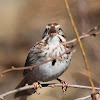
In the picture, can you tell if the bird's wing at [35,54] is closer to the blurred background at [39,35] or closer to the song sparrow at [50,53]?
the song sparrow at [50,53]

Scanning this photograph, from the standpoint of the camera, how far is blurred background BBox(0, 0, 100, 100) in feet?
20.5

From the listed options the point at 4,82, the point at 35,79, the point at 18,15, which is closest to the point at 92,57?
the point at 4,82

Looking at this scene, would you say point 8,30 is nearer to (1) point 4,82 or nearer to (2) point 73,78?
(1) point 4,82

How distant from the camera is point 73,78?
604 cm

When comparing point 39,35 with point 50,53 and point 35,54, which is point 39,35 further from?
point 50,53

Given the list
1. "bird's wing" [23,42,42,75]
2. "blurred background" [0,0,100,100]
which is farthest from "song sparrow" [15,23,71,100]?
"blurred background" [0,0,100,100]

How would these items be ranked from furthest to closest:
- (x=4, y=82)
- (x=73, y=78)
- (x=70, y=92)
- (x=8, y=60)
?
(x=8, y=60), (x=4, y=82), (x=70, y=92), (x=73, y=78)

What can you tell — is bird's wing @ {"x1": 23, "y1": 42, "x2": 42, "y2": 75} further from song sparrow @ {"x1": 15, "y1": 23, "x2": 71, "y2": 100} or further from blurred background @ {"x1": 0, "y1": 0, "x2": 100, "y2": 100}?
blurred background @ {"x1": 0, "y1": 0, "x2": 100, "y2": 100}

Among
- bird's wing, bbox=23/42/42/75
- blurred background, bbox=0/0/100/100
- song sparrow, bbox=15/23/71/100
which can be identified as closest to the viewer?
song sparrow, bbox=15/23/71/100

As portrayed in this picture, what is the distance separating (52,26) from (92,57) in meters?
2.83

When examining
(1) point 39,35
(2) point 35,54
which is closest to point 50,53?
(2) point 35,54

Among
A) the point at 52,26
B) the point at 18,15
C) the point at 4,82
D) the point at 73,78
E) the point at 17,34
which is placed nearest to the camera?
the point at 52,26

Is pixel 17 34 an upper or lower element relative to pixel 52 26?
upper

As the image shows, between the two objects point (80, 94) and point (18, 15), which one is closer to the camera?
point (80, 94)
